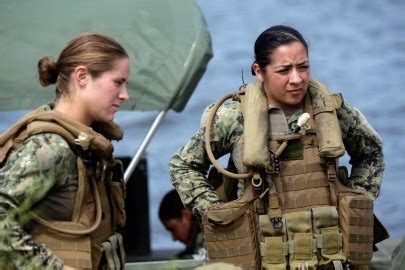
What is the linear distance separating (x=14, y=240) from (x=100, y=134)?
1.88 feet

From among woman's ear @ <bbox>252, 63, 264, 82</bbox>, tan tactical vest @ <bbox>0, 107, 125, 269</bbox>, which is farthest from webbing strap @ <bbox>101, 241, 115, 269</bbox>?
woman's ear @ <bbox>252, 63, 264, 82</bbox>

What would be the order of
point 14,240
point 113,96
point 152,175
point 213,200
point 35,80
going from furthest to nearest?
1. point 152,175
2. point 35,80
3. point 213,200
4. point 113,96
5. point 14,240

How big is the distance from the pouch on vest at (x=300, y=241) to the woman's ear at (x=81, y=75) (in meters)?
1.05

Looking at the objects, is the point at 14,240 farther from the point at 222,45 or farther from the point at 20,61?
the point at 222,45

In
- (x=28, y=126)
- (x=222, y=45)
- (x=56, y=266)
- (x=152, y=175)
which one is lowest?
(x=56, y=266)

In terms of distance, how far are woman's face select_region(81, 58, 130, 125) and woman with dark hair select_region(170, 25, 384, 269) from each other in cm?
68

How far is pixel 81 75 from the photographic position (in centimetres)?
542

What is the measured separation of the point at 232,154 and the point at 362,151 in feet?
1.76

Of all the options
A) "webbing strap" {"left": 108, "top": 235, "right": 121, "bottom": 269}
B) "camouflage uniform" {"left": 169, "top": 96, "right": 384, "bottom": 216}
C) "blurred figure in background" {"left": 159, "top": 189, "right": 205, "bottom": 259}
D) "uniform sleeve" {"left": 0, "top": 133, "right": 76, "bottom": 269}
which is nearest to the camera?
"uniform sleeve" {"left": 0, "top": 133, "right": 76, "bottom": 269}

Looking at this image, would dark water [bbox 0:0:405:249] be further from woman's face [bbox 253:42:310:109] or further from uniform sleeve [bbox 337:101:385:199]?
woman's face [bbox 253:42:310:109]

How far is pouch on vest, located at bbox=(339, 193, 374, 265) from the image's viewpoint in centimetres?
601

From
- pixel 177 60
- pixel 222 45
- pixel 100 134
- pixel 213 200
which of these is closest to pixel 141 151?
pixel 177 60

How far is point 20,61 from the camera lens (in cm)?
834

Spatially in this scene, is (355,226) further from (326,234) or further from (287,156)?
(287,156)
